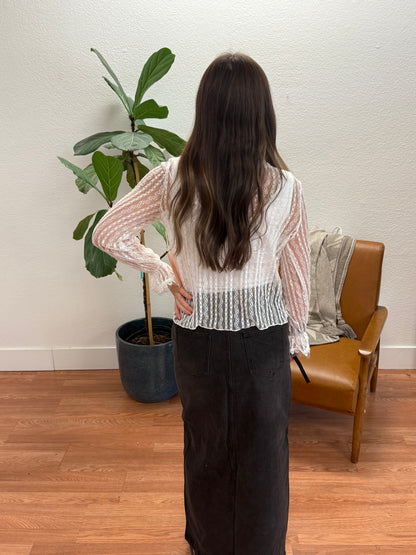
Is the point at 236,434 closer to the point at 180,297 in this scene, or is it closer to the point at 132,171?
the point at 180,297

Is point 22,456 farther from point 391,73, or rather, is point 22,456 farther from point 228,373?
point 391,73

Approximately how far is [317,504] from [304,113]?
1.83 meters

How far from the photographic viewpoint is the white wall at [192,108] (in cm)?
223

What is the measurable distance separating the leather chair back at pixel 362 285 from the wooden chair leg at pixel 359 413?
0.44 meters

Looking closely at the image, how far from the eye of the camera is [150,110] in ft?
6.49

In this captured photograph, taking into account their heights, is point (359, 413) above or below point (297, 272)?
below

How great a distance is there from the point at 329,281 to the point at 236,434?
126cm

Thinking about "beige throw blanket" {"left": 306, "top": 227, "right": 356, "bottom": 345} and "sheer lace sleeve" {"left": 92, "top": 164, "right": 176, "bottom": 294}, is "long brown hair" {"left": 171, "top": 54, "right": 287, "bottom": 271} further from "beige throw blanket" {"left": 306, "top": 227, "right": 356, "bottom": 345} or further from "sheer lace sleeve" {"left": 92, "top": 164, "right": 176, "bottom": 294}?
"beige throw blanket" {"left": 306, "top": 227, "right": 356, "bottom": 345}

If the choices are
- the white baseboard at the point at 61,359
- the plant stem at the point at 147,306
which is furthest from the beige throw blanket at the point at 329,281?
the plant stem at the point at 147,306

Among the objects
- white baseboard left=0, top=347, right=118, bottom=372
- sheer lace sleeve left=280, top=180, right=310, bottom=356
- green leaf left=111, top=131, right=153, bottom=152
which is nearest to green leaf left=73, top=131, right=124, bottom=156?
green leaf left=111, top=131, right=153, bottom=152

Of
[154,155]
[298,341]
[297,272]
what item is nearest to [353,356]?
[298,341]

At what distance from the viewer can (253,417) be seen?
123 centimetres

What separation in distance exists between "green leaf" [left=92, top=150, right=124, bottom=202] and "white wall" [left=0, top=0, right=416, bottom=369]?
61cm

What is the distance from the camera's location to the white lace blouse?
3.67ft
